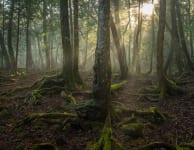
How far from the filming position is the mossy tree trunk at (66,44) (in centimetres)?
1344

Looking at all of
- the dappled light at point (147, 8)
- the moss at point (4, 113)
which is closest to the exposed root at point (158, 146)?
the moss at point (4, 113)

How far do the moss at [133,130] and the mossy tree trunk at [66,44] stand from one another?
6275mm

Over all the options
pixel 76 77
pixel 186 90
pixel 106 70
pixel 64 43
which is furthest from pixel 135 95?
pixel 106 70

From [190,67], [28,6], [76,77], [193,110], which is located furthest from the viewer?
[28,6]

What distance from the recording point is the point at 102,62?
808cm

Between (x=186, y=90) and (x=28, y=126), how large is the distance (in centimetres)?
856

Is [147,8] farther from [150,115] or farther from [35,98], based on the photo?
[150,115]

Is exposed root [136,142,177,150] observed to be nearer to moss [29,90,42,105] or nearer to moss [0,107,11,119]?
moss [0,107,11,119]

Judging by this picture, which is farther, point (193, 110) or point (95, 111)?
point (193, 110)

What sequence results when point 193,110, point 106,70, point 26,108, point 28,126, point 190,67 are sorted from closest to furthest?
point 106,70 → point 28,126 → point 193,110 → point 26,108 → point 190,67

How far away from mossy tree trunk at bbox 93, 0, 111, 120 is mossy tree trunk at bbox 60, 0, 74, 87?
5.54 m

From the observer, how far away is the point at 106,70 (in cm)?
813

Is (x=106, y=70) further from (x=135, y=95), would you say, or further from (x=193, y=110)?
(x=135, y=95)

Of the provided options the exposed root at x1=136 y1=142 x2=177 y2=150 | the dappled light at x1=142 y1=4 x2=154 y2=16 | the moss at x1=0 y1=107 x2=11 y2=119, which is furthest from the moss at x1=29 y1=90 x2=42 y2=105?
the dappled light at x1=142 y1=4 x2=154 y2=16
